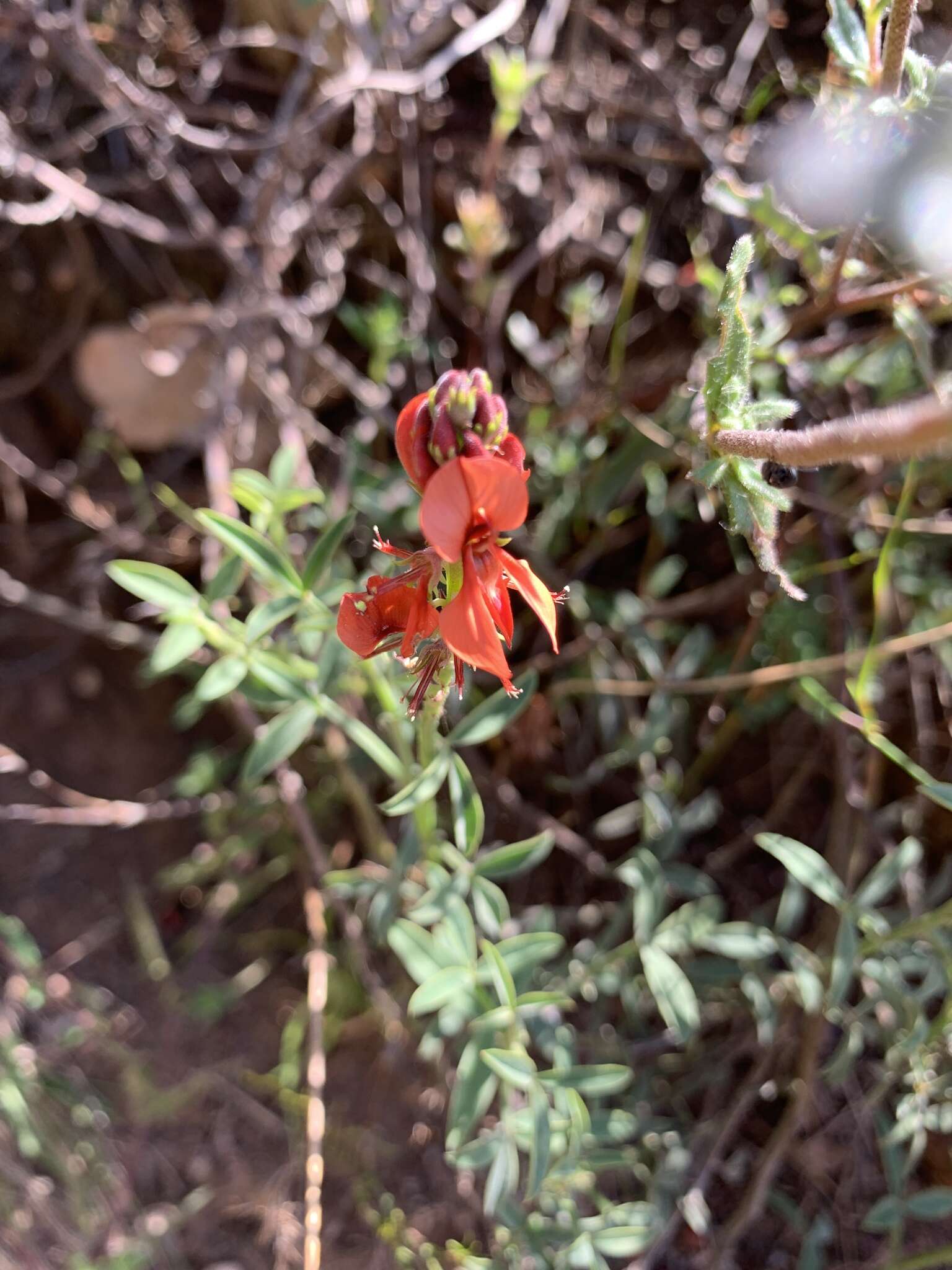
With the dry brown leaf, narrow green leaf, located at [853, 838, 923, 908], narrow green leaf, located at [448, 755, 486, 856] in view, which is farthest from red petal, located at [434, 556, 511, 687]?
the dry brown leaf

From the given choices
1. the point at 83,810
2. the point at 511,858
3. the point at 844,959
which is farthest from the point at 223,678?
the point at 844,959

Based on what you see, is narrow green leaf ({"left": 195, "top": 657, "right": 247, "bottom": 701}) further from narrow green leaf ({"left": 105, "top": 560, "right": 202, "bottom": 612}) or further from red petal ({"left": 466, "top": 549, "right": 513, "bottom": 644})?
red petal ({"left": 466, "top": 549, "right": 513, "bottom": 644})

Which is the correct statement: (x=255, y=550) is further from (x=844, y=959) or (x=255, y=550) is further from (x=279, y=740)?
(x=844, y=959)

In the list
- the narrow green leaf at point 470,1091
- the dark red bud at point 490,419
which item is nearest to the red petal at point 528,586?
the dark red bud at point 490,419

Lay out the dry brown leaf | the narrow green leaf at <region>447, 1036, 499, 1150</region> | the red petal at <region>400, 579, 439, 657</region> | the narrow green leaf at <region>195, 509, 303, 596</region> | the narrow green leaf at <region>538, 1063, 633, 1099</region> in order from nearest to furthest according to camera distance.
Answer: the red petal at <region>400, 579, 439, 657</region> < the narrow green leaf at <region>195, 509, 303, 596</region> < the narrow green leaf at <region>447, 1036, 499, 1150</region> < the narrow green leaf at <region>538, 1063, 633, 1099</region> < the dry brown leaf

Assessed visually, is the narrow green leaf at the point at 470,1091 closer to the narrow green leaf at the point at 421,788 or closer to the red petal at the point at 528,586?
the narrow green leaf at the point at 421,788

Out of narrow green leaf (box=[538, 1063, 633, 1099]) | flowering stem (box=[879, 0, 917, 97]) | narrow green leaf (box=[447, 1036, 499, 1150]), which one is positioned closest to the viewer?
flowering stem (box=[879, 0, 917, 97])
